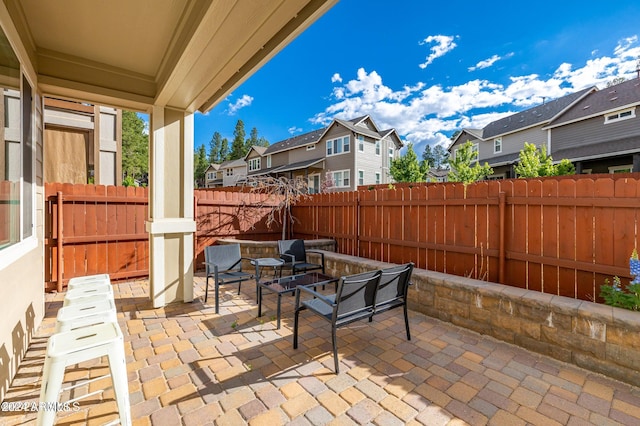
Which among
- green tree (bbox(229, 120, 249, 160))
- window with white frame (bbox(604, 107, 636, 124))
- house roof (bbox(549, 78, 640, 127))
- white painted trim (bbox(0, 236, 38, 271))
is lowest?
white painted trim (bbox(0, 236, 38, 271))

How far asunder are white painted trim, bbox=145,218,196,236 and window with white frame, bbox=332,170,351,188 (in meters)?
15.0

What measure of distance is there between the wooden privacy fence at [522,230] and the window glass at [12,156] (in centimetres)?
481

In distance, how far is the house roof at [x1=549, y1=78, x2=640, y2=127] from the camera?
497 inches

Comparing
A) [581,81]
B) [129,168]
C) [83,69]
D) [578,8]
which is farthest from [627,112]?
[129,168]

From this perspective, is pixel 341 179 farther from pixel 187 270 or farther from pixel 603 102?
pixel 187 270

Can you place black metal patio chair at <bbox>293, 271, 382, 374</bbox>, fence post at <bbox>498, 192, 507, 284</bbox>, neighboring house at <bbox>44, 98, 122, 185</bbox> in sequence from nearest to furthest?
black metal patio chair at <bbox>293, 271, 382, 374</bbox> → fence post at <bbox>498, 192, 507, 284</bbox> → neighboring house at <bbox>44, 98, 122, 185</bbox>

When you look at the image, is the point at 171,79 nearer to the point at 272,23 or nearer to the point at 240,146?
the point at 272,23

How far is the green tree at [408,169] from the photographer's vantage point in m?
17.2

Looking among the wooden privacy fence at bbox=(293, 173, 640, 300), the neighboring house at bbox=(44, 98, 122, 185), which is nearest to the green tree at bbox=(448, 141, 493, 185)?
the wooden privacy fence at bbox=(293, 173, 640, 300)

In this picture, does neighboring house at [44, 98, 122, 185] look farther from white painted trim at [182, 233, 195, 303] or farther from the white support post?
white painted trim at [182, 233, 195, 303]

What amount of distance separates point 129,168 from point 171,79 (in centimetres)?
2767

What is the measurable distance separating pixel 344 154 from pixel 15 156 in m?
17.3

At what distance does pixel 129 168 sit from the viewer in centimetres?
2553

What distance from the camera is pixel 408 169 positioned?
680 inches
